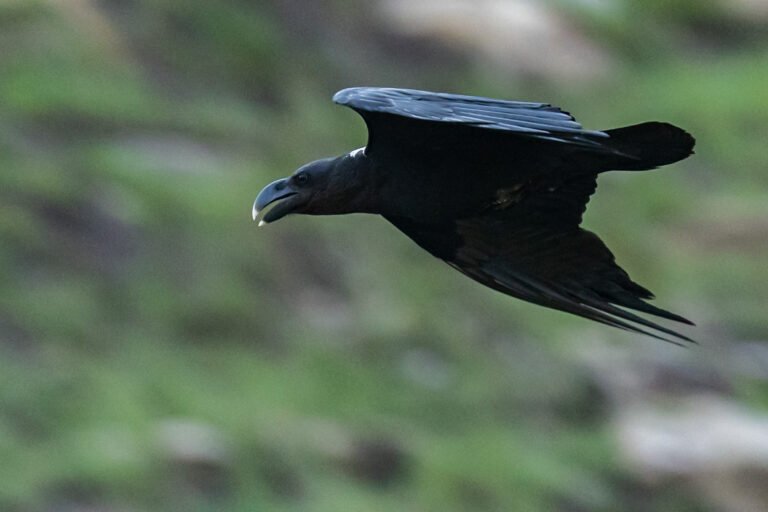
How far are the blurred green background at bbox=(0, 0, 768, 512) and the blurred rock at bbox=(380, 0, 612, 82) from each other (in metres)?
0.04

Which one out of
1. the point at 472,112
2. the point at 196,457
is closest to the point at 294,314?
the point at 196,457

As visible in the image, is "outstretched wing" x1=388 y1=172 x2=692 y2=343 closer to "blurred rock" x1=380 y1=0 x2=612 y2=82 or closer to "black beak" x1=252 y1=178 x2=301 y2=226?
"black beak" x1=252 y1=178 x2=301 y2=226

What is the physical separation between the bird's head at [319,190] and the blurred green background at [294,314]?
6616 millimetres

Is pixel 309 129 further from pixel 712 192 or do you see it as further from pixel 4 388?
pixel 4 388

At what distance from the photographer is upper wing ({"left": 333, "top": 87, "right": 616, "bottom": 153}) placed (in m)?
9.02

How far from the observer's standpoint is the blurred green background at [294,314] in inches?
671

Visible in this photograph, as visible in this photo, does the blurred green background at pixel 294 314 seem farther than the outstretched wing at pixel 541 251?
Yes

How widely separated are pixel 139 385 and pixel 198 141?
3.84m

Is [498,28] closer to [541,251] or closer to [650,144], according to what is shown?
[541,251]

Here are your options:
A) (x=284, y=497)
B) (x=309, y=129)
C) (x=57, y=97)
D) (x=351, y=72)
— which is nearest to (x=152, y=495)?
(x=284, y=497)

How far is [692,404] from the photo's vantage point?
773 inches

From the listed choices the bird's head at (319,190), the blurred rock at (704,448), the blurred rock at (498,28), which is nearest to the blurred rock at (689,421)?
the blurred rock at (704,448)

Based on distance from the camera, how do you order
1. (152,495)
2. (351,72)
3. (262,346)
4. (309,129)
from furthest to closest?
(351,72), (309,129), (262,346), (152,495)

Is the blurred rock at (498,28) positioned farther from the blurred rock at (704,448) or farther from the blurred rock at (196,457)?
the blurred rock at (196,457)
